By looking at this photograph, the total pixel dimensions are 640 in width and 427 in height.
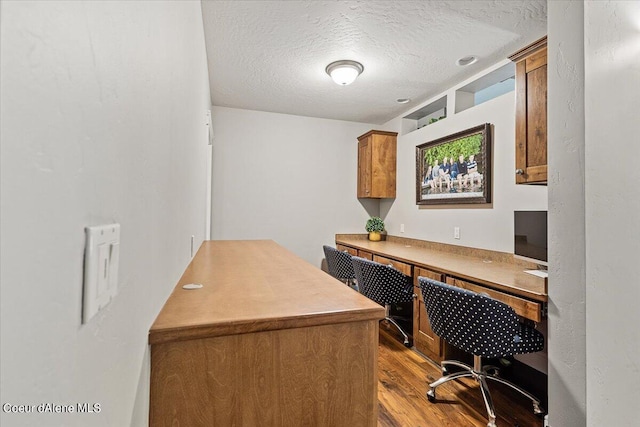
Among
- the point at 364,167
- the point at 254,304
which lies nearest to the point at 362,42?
the point at 364,167

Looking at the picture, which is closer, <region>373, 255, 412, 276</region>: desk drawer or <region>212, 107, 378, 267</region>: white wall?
<region>373, 255, 412, 276</region>: desk drawer

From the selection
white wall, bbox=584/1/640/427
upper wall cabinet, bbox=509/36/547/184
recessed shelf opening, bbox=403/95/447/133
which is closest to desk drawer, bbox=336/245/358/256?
recessed shelf opening, bbox=403/95/447/133

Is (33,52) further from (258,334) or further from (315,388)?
(315,388)

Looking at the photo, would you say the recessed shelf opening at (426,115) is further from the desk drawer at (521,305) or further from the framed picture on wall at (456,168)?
the desk drawer at (521,305)

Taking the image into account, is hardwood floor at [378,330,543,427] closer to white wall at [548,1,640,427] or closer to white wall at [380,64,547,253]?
white wall at [548,1,640,427]

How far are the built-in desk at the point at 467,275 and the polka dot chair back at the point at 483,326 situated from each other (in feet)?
0.45

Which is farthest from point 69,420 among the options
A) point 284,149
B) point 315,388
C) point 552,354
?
point 284,149

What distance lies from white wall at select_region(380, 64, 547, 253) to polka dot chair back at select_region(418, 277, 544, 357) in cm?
109

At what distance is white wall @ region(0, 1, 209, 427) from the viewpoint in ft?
0.72

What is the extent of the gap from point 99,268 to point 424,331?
266cm

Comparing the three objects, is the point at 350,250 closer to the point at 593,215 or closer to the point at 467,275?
the point at 467,275

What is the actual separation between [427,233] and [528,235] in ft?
4.86

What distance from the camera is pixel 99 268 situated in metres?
0.37

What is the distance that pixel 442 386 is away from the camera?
6.94 feet
